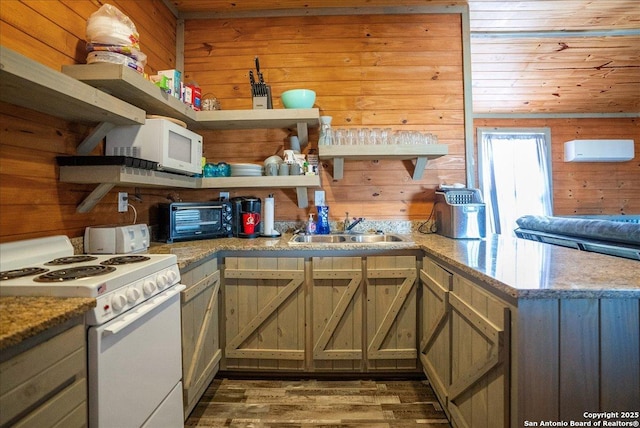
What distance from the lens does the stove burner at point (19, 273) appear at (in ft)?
3.54

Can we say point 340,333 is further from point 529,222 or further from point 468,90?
point 529,222

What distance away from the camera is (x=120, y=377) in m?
1.05

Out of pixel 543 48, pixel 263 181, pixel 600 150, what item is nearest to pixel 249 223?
pixel 263 181

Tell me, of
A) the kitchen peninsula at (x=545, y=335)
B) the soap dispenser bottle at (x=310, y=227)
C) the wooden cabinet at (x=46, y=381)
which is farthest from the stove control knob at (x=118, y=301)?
the soap dispenser bottle at (x=310, y=227)

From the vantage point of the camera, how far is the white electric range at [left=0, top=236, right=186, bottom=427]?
0.97 m

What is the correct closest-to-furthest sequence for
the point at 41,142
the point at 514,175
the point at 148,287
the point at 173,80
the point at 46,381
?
the point at 46,381, the point at 148,287, the point at 41,142, the point at 173,80, the point at 514,175

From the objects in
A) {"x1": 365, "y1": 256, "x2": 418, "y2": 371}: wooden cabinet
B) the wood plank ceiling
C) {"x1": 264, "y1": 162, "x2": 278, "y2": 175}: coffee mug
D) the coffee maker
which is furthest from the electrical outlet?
the wood plank ceiling

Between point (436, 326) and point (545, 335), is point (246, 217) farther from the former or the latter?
point (545, 335)

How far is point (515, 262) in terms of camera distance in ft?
4.40

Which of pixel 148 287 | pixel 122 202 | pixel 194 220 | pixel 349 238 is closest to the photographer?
pixel 148 287

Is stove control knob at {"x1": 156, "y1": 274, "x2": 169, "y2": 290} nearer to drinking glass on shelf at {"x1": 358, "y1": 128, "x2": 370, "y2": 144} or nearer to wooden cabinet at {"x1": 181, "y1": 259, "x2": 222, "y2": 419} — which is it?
wooden cabinet at {"x1": 181, "y1": 259, "x2": 222, "y2": 419}

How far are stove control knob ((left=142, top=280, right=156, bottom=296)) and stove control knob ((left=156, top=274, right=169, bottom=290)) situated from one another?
35 millimetres

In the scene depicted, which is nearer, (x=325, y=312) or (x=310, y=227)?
(x=325, y=312)

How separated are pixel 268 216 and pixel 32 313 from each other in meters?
1.63
